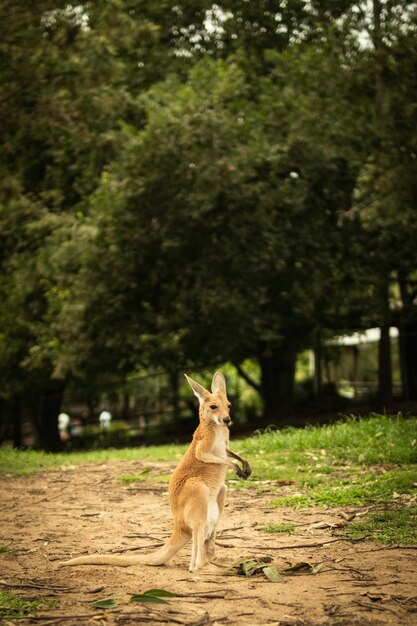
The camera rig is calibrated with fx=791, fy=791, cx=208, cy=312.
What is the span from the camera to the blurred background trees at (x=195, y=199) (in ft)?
50.8

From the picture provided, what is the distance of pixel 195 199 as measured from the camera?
1606 centimetres

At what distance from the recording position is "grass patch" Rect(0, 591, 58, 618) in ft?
14.3

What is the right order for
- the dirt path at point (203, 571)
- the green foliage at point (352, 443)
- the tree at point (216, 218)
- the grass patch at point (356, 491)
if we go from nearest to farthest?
the dirt path at point (203, 571)
the grass patch at point (356, 491)
the green foliage at point (352, 443)
the tree at point (216, 218)

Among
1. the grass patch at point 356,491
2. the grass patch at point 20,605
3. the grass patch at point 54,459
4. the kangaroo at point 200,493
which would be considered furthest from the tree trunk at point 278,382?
the grass patch at point 20,605

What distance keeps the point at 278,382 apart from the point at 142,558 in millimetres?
16297

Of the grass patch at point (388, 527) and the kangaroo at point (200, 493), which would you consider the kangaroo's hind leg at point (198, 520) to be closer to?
the kangaroo at point (200, 493)

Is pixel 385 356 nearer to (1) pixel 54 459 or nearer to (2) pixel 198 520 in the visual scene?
(1) pixel 54 459

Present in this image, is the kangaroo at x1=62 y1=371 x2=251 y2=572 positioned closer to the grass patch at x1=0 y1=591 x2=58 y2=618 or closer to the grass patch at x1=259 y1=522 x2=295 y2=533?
the grass patch at x1=0 y1=591 x2=58 y2=618

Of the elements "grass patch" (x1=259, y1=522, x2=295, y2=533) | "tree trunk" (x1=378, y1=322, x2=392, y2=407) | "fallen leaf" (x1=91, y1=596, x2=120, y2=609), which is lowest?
"grass patch" (x1=259, y1=522, x2=295, y2=533)

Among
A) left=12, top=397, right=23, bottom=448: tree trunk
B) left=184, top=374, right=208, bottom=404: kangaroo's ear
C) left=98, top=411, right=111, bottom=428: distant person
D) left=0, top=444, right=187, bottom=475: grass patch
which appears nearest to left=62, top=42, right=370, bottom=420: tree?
left=0, top=444, right=187, bottom=475: grass patch

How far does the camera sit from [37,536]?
660 cm

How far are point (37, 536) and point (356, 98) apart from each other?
11.5m

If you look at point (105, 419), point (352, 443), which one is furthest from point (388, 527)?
point (105, 419)

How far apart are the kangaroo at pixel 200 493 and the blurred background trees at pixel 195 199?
926cm
